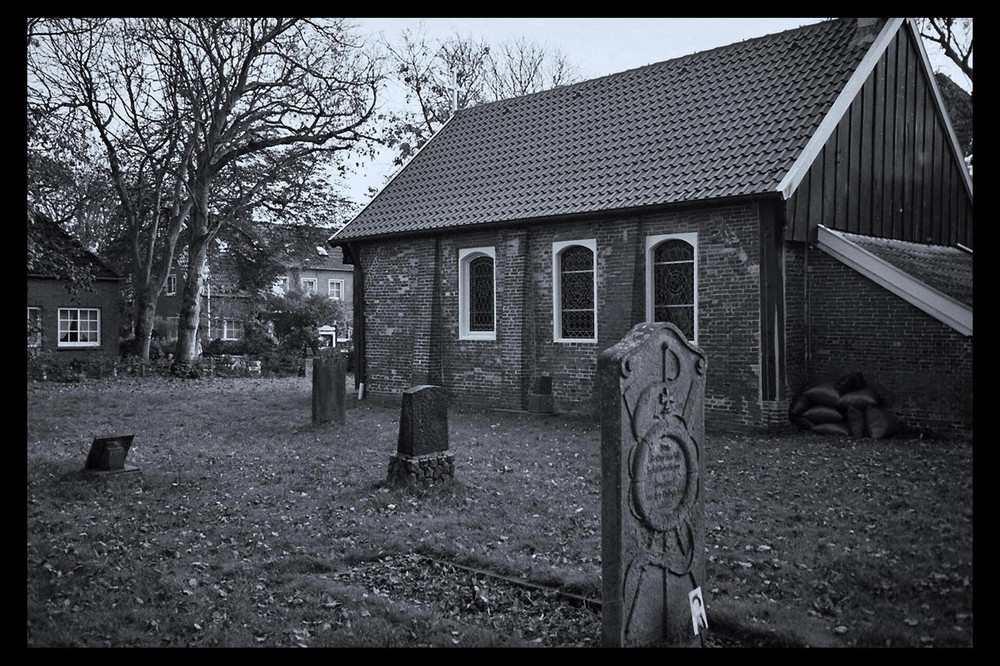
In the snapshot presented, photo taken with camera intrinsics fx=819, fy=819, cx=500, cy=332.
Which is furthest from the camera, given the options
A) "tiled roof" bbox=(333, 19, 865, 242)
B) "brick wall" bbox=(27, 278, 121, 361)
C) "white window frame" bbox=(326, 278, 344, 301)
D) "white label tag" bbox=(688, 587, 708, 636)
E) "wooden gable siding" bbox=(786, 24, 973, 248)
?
"white window frame" bbox=(326, 278, 344, 301)

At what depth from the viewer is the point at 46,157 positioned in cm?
569

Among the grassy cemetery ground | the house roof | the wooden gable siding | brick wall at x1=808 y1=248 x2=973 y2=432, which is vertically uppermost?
the wooden gable siding

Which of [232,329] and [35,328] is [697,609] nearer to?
[35,328]

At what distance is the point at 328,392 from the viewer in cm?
1464

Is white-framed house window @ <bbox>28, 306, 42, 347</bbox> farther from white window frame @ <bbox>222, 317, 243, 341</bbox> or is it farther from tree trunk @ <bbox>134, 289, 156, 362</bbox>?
white window frame @ <bbox>222, 317, 243, 341</bbox>

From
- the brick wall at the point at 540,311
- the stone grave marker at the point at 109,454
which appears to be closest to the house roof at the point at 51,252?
the stone grave marker at the point at 109,454

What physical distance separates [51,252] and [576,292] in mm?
12188

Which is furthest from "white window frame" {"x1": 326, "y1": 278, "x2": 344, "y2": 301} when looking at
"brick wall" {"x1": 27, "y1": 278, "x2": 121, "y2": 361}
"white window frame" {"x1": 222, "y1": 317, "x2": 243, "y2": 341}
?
"brick wall" {"x1": 27, "y1": 278, "x2": 121, "y2": 361}

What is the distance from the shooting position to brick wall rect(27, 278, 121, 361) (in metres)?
5.04

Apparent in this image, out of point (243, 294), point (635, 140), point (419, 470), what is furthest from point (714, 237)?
point (243, 294)

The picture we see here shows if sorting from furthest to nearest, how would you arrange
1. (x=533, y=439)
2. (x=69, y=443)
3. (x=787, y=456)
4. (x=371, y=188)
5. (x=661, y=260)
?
(x=371, y=188), (x=661, y=260), (x=533, y=439), (x=787, y=456), (x=69, y=443)
